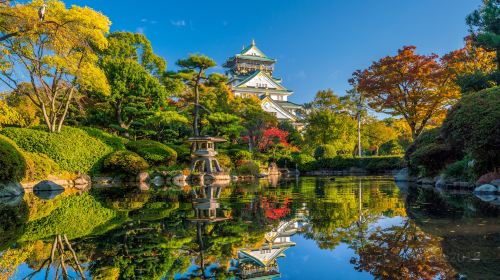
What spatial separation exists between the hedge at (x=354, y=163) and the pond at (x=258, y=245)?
23.0 meters

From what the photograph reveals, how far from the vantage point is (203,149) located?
18.6 metres

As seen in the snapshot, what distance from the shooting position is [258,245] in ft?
12.1

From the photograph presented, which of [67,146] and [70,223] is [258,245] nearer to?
[70,223]

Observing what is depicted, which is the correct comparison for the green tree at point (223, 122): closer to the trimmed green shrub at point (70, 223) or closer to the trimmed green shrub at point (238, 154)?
the trimmed green shrub at point (238, 154)

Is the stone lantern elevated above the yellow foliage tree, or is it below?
below

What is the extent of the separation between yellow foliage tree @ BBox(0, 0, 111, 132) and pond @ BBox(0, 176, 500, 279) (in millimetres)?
4925

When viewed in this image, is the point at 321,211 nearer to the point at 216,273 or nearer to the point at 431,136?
the point at 216,273

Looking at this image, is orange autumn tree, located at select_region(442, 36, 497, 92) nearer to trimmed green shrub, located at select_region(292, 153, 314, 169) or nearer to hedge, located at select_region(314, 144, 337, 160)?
hedge, located at select_region(314, 144, 337, 160)

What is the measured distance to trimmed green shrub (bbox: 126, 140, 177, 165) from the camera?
18.9m

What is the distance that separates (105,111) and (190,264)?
2173 cm

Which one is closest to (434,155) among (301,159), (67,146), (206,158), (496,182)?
(496,182)

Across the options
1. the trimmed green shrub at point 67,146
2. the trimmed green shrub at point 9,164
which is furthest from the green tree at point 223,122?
the trimmed green shrub at point 9,164

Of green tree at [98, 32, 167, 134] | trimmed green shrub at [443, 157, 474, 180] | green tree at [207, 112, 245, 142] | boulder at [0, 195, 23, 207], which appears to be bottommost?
boulder at [0, 195, 23, 207]

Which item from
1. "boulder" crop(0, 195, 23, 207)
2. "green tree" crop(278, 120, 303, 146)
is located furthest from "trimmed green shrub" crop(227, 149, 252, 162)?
"boulder" crop(0, 195, 23, 207)
